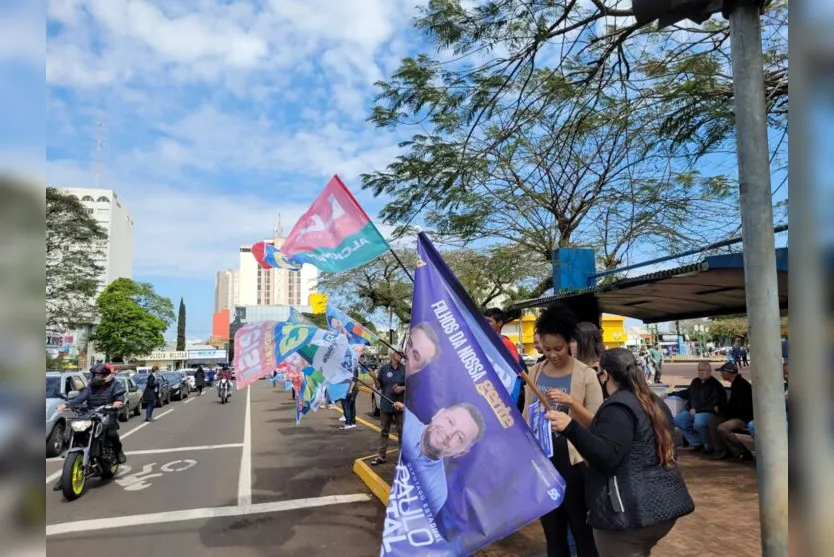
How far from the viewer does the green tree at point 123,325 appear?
174ft

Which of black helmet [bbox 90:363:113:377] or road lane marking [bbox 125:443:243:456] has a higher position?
black helmet [bbox 90:363:113:377]

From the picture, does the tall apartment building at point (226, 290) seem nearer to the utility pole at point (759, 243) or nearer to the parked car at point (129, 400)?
the parked car at point (129, 400)

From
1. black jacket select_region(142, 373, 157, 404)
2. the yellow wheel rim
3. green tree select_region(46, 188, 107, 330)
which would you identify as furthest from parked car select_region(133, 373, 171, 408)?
the yellow wheel rim

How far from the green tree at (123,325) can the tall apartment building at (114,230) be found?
8875mm

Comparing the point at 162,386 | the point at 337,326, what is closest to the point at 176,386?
the point at 162,386

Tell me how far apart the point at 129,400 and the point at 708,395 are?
16599mm

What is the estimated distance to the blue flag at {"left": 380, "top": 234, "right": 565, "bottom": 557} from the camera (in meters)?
2.70

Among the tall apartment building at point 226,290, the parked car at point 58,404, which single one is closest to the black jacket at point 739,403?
the parked car at point 58,404

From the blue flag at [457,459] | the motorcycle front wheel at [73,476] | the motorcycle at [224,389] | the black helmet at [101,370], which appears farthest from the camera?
the motorcycle at [224,389]

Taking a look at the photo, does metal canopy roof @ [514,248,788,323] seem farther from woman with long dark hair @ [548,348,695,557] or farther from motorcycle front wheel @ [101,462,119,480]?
motorcycle front wheel @ [101,462,119,480]

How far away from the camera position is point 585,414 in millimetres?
3156

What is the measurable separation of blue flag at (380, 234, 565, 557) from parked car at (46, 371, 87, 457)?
25.1ft

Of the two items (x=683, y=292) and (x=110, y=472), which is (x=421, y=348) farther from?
(x=110, y=472)
